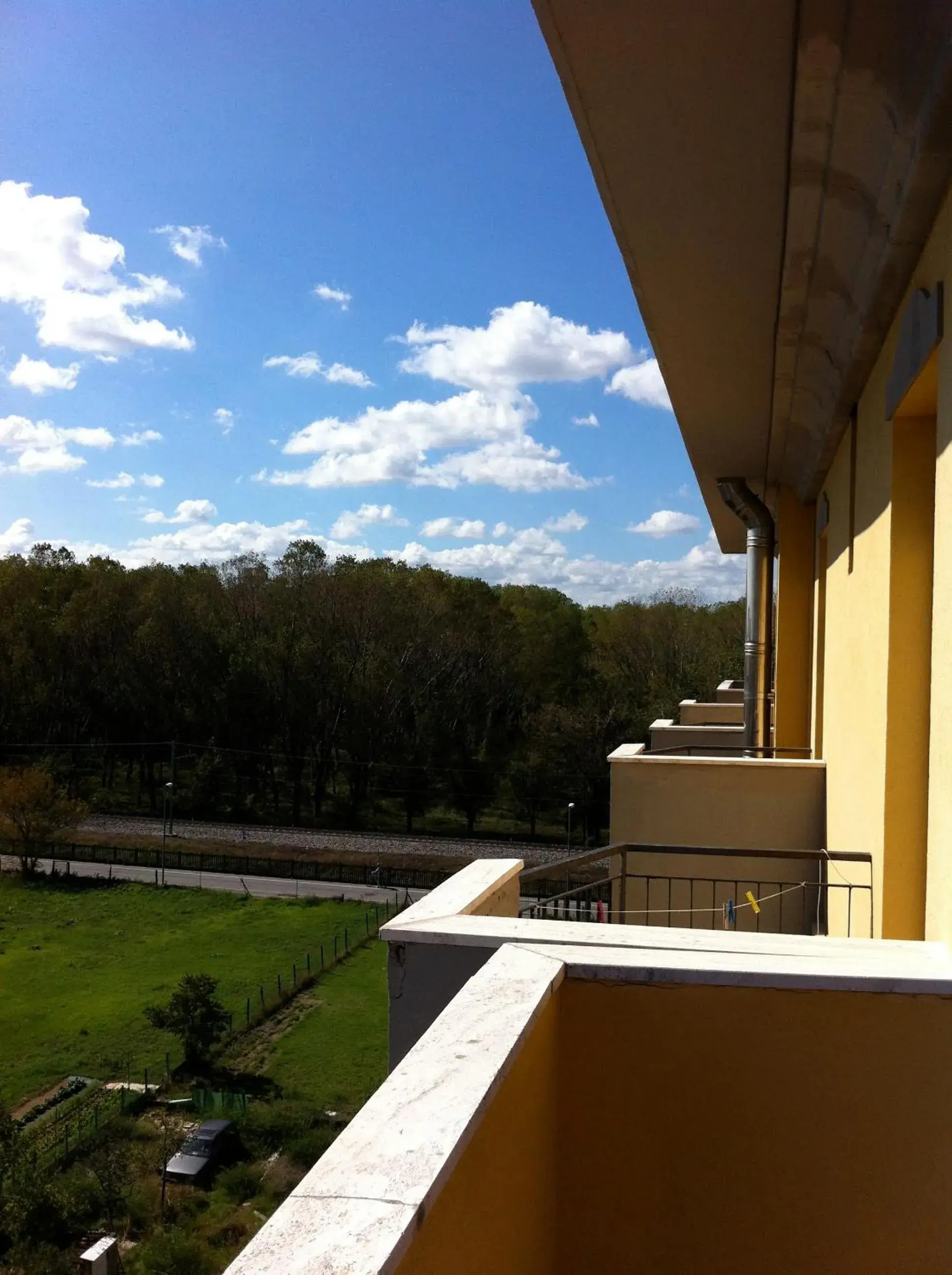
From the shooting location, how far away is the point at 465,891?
117 inches

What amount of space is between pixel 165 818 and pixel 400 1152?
40.3 metres

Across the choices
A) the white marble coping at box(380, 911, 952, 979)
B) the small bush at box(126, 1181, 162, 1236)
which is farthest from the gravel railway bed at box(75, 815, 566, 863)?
the white marble coping at box(380, 911, 952, 979)

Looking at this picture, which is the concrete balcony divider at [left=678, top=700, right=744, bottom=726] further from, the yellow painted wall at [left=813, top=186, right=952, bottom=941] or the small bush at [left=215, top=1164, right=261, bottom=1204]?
the small bush at [left=215, top=1164, right=261, bottom=1204]

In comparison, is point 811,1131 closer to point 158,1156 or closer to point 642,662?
point 158,1156

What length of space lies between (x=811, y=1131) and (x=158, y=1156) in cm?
1748

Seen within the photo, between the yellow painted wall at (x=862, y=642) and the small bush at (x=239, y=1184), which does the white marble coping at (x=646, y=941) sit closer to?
the yellow painted wall at (x=862, y=642)

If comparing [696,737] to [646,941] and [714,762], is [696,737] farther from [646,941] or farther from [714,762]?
[646,941]

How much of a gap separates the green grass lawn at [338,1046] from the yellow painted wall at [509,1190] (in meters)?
16.1

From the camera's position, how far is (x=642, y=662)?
43312mm

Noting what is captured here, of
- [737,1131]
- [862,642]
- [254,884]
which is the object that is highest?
[862,642]

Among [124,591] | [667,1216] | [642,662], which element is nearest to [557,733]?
[642,662]

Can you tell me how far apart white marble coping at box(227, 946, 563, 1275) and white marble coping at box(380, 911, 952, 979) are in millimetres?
425

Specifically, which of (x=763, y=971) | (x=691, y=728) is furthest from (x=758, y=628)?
(x=763, y=971)

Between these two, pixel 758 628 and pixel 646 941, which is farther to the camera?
pixel 758 628
